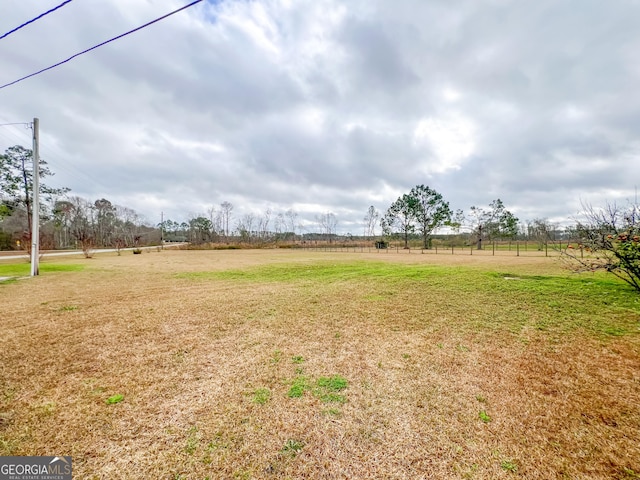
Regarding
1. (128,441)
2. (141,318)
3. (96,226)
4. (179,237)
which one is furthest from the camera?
(179,237)

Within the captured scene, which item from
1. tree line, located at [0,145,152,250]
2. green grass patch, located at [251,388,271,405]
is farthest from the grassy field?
tree line, located at [0,145,152,250]

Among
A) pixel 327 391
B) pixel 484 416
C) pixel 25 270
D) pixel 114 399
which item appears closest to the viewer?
pixel 484 416

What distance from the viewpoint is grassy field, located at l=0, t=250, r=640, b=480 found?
1862 mm

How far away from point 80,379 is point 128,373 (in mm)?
466

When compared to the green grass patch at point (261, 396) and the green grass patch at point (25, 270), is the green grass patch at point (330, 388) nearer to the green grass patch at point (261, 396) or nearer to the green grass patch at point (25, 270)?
the green grass patch at point (261, 396)

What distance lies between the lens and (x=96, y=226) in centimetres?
4881

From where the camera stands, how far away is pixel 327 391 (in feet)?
9.02

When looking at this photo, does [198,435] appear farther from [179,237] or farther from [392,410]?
[179,237]

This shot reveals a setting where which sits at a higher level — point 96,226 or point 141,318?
point 96,226

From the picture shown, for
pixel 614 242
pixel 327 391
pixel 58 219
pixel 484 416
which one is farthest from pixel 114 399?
pixel 58 219

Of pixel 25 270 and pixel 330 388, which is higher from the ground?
pixel 25 270

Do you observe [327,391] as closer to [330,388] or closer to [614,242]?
[330,388]

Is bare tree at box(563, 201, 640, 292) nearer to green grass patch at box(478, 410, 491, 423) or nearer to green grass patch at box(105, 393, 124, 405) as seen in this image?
green grass patch at box(478, 410, 491, 423)

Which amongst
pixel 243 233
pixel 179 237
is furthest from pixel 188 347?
pixel 179 237
